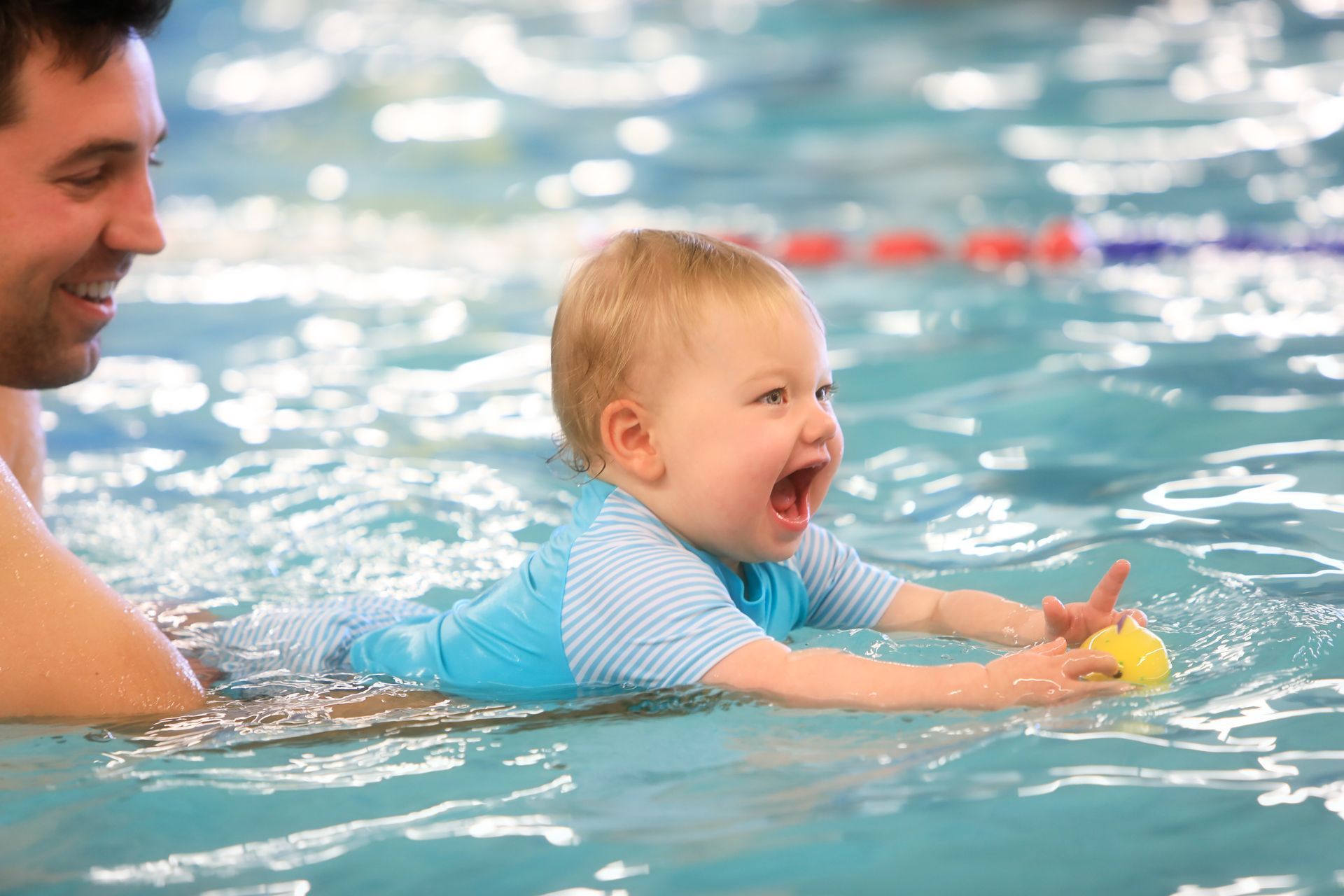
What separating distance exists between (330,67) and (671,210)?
501 centimetres

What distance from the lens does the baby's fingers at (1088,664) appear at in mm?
2049

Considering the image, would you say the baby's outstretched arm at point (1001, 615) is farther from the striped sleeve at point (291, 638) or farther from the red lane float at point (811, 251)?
the red lane float at point (811, 251)

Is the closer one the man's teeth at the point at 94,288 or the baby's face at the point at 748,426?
the baby's face at the point at 748,426

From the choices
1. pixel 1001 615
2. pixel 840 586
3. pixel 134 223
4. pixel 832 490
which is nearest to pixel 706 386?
pixel 840 586

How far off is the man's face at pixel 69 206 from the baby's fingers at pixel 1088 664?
1.88 metres

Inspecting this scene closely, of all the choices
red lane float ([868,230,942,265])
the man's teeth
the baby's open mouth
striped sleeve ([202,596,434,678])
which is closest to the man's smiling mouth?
the man's teeth

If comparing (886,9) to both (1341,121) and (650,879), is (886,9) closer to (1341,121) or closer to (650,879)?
(1341,121)

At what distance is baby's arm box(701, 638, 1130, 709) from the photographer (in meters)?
2.06

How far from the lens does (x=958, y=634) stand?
8.31 ft

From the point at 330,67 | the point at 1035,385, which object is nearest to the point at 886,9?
the point at 330,67

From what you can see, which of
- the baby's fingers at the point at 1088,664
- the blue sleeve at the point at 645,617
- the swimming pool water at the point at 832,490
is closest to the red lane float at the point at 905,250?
the swimming pool water at the point at 832,490

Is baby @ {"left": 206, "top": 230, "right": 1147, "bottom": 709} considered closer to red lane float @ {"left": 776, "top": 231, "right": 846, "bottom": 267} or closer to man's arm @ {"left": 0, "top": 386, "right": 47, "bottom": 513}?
man's arm @ {"left": 0, "top": 386, "right": 47, "bottom": 513}

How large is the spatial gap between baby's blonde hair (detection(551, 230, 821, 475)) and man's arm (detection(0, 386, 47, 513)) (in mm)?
1321

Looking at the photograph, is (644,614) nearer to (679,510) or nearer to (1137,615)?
(679,510)
